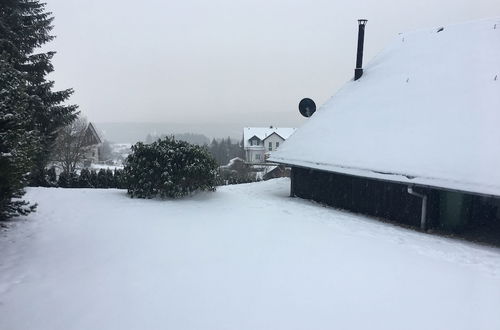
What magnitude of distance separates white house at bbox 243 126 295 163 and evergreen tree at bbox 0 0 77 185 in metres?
43.5

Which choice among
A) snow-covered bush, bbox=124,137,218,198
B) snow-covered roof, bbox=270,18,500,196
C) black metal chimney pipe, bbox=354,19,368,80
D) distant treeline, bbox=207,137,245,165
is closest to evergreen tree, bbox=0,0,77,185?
snow-covered bush, bbox=124,137,218,198

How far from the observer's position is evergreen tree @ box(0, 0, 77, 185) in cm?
1722

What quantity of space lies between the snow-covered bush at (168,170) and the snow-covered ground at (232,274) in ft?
6.67

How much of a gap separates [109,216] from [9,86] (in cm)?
378

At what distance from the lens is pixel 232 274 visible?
19.5ft

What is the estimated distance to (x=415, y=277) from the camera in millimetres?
6184

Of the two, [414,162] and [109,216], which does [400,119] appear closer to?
[414,162]

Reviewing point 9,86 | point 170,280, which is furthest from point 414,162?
point 9,86

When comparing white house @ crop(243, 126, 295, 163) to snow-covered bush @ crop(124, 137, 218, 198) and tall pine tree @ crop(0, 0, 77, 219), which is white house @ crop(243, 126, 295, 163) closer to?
tall pine tree @ crop(0, 0, 77, 219)

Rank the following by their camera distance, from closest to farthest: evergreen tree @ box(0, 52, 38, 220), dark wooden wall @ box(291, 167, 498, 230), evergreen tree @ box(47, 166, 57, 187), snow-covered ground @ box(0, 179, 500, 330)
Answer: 1. snow-covered ground @ box(0, 179, 500, 330)
2. evergreen tree @ box(0, 52, 38, 220)
3. dark wooden wall @ box(291, 167, 498, 230)
4. evergreen tree @ box(47, 166, 57, 187)

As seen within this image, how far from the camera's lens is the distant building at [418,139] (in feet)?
30.1

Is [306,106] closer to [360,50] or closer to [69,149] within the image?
[360,50]

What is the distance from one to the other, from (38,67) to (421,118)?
18.2 meters

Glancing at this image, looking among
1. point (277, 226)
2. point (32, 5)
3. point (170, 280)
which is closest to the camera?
point (170, 280)
